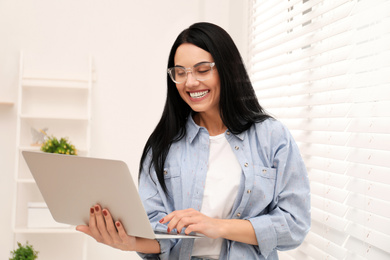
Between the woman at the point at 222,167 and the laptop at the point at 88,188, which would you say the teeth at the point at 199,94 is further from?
the laptop at the point at 88,188

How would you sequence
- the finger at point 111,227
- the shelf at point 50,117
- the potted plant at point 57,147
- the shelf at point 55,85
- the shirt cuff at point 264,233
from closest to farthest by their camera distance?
the finger at point 111,227 → the shirt cuff at point 264,233 → the potted plant at point 57,147 → the shelf at point 50,117 → the shelf at point 55,85

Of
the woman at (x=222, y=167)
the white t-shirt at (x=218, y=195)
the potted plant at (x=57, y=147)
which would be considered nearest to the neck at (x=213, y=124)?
the woman at (x=222, y=167)

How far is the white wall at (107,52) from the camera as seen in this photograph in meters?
3.31

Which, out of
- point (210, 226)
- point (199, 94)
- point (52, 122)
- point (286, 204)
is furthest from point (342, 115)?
point (52, 122)

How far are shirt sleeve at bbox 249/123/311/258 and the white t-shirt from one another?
11 centimetres

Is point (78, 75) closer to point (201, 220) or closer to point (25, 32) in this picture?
point (25, 32)

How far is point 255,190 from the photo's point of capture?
143cm

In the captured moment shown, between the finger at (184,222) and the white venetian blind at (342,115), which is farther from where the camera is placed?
the white venetian blind at (342,115)

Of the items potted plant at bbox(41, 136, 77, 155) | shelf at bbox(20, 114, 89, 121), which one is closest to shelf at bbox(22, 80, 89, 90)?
shelf at bbox(20, 114, 89, 121)

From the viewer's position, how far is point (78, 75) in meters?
3.37

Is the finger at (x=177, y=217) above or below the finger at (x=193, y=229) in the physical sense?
above

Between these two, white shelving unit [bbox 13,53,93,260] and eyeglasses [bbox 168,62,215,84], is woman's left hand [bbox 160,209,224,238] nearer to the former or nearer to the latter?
eyeglasses [bbox 168,62,215,84]

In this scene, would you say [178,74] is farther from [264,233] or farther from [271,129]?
[264,233]

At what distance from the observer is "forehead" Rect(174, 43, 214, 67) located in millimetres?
1461
